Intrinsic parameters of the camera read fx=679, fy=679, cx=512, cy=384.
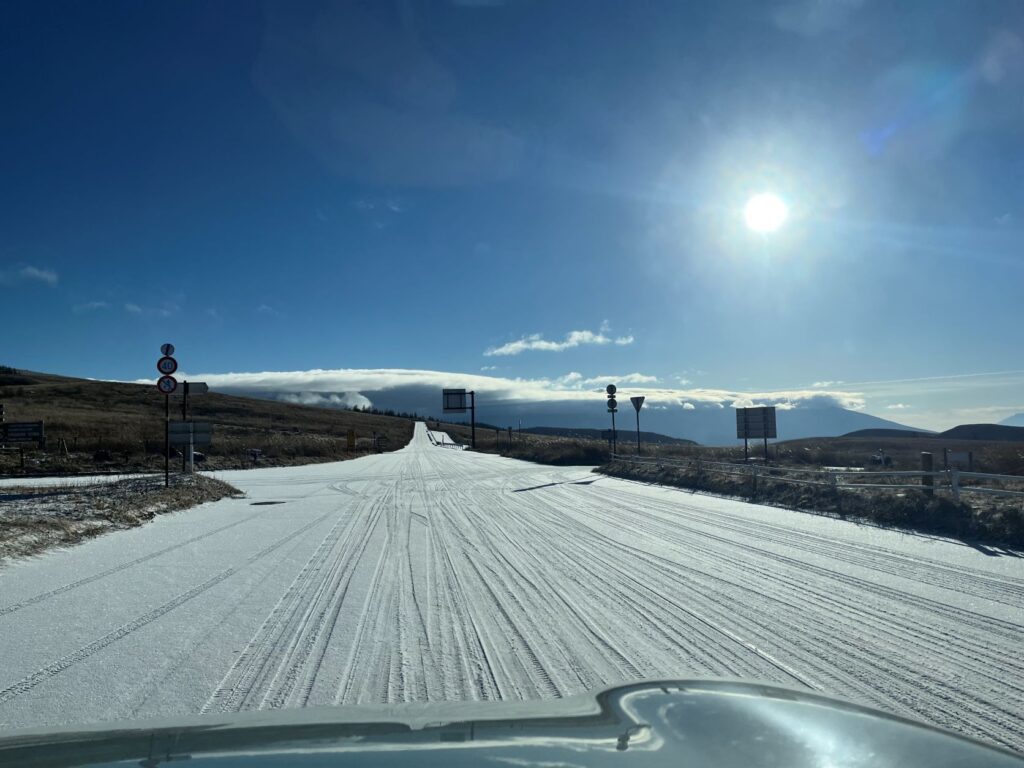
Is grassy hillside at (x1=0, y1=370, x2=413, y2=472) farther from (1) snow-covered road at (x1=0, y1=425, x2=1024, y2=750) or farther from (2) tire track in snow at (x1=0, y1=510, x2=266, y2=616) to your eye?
(1) snow-covered road at (x1=0, y1=425, x2=1024, y2=750)

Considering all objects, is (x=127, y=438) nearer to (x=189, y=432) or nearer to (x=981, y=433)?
(x=189, y=432)

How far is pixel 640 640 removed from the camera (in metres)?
5.42

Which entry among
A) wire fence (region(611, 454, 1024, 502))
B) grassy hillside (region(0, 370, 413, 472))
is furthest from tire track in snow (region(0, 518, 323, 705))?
grassy hillside (region(0, 370, 413, 472))

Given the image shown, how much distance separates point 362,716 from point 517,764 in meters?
1.01

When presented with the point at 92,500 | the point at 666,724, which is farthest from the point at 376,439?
the point at 666,724

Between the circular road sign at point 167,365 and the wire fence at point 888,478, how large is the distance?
1533 centimetres

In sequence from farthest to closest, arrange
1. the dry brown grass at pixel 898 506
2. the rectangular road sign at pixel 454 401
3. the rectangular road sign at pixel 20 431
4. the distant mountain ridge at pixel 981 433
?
the distant mountain ridge at pixel 981 433, the rectangular road sign at pixel 454 401, the rectangular road sign at pixel 20 431, the dry brown grass at pixel 898 506

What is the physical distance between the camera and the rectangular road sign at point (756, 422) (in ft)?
82.6

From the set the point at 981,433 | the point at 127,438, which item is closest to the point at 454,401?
the point at 127,438

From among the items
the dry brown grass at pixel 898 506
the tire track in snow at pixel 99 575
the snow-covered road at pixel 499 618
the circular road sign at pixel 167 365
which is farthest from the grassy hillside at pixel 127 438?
the dry brown grass at pixel 898 506

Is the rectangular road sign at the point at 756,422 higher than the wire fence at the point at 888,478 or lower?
higher

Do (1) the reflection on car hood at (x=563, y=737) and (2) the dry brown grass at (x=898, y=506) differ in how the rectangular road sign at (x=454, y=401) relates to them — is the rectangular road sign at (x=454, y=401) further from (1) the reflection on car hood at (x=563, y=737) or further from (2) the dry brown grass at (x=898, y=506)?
(1) the reflection on car hood at (x=563, y=737)

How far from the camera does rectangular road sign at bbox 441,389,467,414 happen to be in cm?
6319

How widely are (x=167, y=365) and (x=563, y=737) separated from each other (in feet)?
56.5
